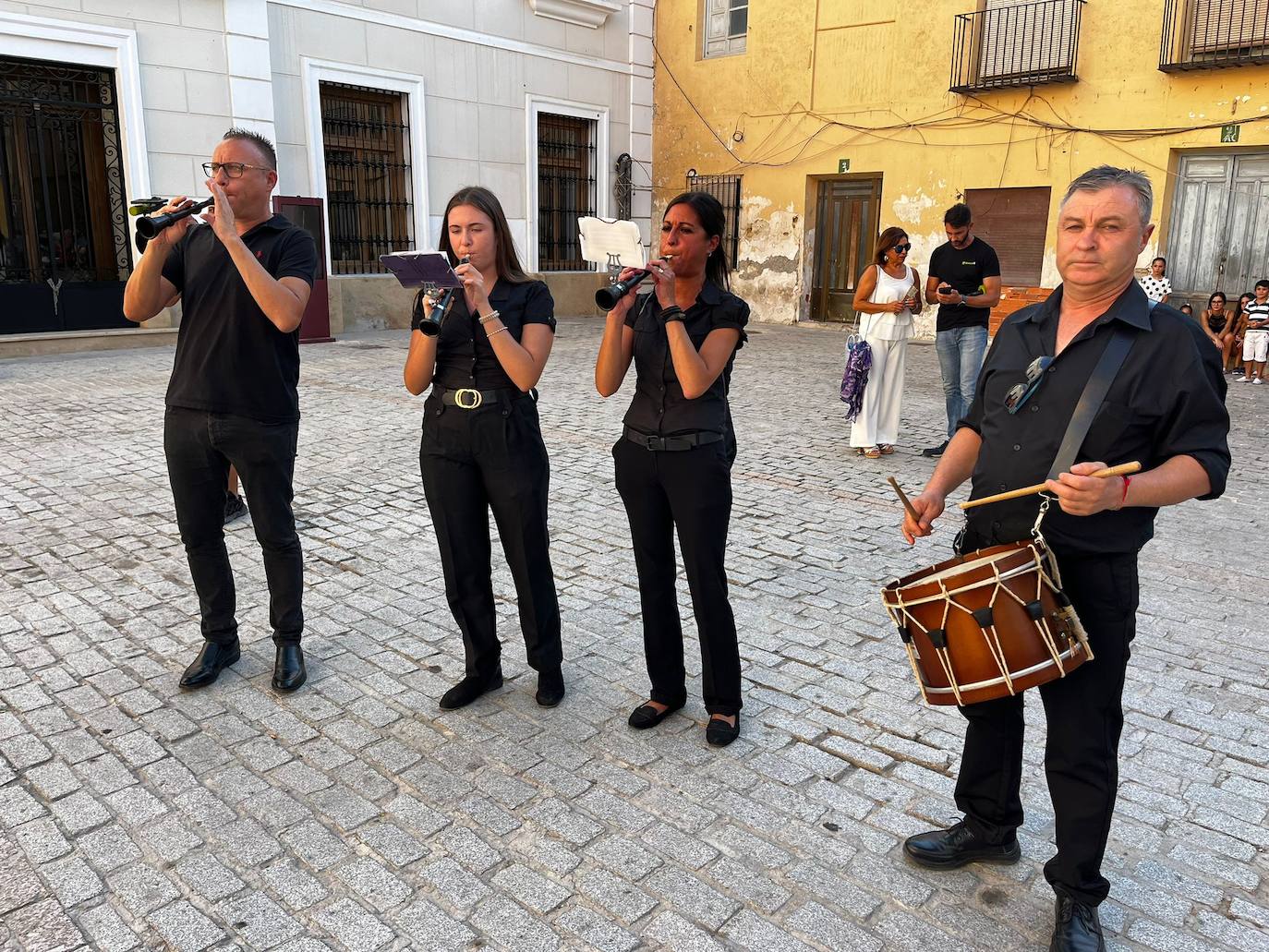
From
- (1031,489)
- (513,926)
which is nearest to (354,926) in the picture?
(513,926)

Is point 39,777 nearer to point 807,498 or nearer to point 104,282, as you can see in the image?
point 807,498

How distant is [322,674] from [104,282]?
458 inches

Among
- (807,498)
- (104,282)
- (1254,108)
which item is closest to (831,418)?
(807,498)

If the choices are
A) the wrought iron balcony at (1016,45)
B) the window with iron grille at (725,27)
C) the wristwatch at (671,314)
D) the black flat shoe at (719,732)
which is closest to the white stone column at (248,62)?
the window with iron grille at (725,27)

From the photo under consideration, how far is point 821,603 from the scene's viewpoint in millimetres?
4836

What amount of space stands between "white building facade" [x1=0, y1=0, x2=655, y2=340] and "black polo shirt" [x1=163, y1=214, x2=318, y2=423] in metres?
10.8

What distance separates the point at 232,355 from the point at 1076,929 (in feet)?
10.5

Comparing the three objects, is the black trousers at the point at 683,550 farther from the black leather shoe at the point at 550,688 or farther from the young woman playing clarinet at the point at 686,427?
the black leather shoe at the point at 550,688

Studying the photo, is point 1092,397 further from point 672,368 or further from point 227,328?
point 227,328

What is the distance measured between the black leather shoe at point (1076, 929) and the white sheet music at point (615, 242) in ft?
6.95

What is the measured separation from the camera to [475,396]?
3408mm

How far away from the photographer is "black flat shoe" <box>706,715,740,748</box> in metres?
3.46

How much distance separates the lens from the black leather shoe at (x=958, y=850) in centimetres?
280

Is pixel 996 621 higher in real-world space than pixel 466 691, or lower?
higher
